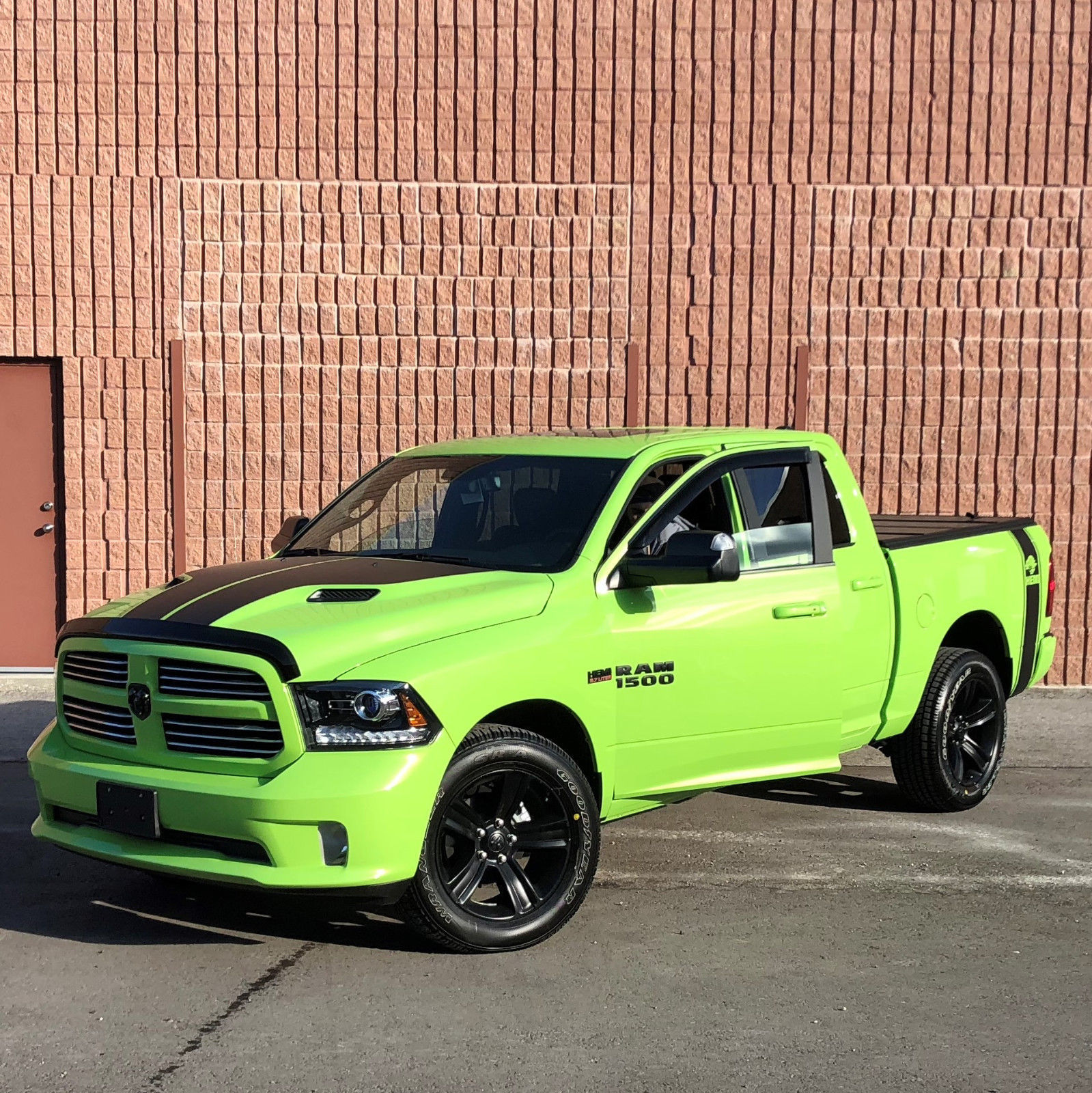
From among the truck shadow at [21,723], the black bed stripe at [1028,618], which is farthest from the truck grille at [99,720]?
the black bed stripe at [1028,618]

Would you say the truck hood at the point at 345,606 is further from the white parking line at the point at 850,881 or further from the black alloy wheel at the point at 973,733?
the black alloy wheel at the point at 973,733

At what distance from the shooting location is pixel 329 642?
5.17m

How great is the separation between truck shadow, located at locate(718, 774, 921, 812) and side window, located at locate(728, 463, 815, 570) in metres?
1.55

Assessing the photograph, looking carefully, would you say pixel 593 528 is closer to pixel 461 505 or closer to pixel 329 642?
pixel 461 505

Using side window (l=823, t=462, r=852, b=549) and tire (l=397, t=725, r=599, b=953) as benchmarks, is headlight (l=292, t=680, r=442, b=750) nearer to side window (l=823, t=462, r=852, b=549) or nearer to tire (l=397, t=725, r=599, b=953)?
tire (l=397, t=725, r=599, b=953)

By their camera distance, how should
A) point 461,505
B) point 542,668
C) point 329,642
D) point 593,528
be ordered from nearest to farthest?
point 329,642 → point 542,668 → point 593,528 → point 461,505

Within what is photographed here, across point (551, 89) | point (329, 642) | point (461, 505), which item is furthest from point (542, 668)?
point (551, 89)

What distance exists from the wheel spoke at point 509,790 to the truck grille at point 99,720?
136cm

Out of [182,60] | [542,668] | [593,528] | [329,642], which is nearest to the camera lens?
[329,642]

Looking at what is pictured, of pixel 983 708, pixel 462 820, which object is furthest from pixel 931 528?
pixel 462 820

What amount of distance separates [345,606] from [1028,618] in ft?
14.4

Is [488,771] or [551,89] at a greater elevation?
[551,89]

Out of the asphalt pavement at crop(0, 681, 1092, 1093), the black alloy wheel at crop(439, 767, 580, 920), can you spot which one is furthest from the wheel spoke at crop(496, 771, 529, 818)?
the asphalt pavement at crop(0, 681, 1092, 1093)

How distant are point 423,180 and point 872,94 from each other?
3.56 meters
